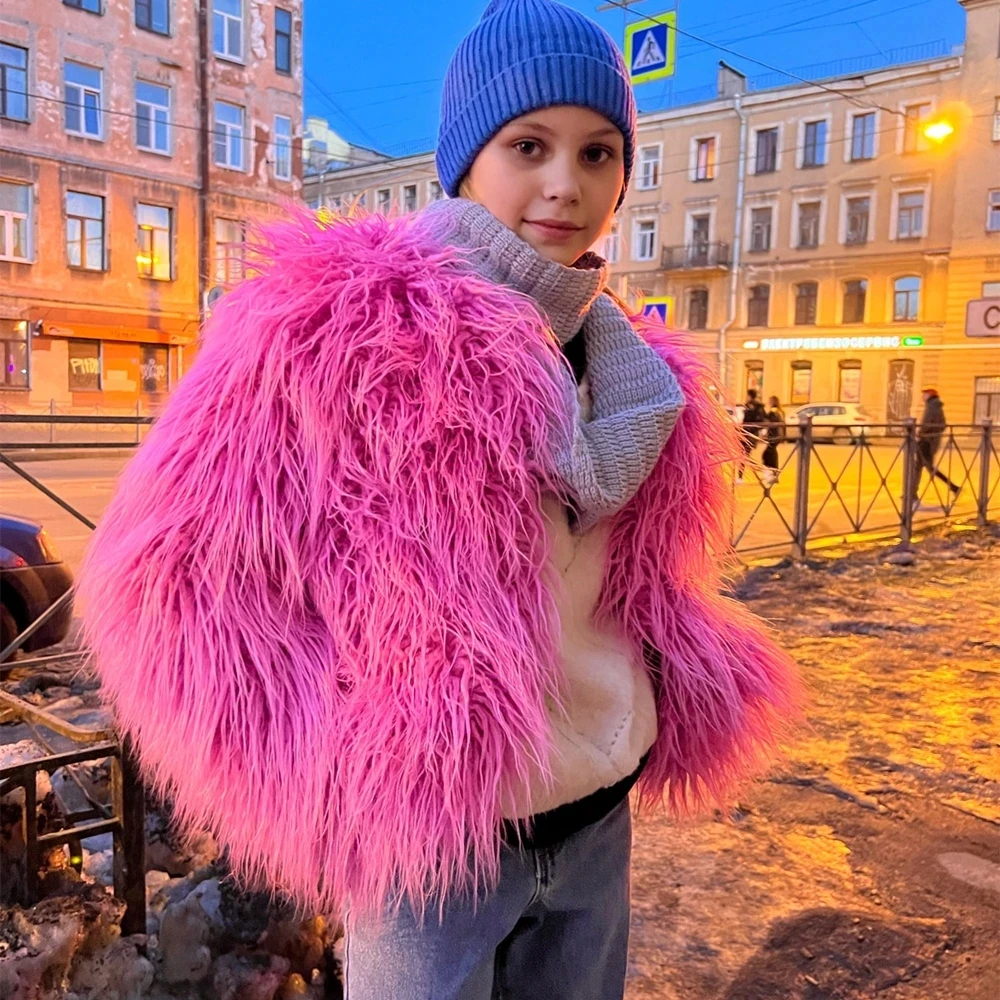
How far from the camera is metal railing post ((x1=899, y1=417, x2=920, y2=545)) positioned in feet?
23.2

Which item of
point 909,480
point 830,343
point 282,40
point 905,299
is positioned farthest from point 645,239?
point 282,40

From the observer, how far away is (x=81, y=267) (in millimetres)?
3764

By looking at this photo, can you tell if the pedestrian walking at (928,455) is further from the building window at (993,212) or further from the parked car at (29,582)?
the building window at (993,212)

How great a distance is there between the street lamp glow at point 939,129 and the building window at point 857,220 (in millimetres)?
→ 2745

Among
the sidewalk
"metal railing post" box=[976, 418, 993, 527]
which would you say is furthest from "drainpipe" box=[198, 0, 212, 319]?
"metal railing post" box=[976, 418, 993, 527]

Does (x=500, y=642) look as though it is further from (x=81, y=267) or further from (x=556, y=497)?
(x=81, y=267)

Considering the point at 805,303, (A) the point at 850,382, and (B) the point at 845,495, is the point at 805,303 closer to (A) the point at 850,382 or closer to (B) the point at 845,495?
(A) the point at 850,382

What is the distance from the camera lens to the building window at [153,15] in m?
2.94

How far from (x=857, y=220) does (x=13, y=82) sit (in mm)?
24144

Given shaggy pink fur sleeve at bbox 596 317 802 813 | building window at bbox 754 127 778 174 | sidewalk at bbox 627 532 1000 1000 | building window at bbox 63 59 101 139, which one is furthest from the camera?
building window at bbox 754 127 778 174

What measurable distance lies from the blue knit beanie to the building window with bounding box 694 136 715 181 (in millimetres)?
25518

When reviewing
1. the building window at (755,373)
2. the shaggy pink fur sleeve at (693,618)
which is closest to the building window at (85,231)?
the shaggy pink fur sleeve at (693,618)

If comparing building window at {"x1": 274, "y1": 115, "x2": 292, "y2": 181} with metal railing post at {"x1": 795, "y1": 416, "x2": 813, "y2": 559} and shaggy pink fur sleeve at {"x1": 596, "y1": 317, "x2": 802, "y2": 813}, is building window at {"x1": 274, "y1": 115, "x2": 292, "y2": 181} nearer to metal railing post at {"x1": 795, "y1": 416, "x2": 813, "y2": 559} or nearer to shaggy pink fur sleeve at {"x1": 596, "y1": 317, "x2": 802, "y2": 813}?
shaggy pink fur sleeve at {"x1": 596, "y1": 317, "x2": 802, "y2": 813}

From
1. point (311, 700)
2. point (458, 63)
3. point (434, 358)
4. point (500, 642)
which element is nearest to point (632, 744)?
point (500, 642)
